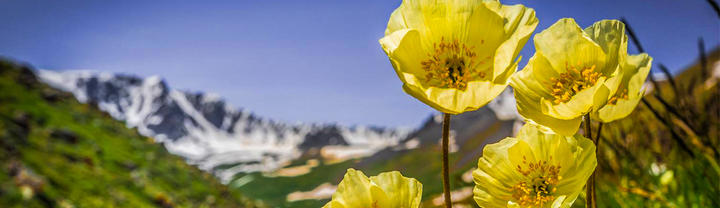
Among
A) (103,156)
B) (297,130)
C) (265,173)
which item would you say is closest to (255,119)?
(297,130)

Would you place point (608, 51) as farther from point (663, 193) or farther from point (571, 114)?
point (663, 193)

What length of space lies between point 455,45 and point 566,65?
0.47ft

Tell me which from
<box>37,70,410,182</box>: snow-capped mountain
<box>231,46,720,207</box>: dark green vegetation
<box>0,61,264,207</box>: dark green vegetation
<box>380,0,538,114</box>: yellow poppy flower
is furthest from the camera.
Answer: <box>37,70,410,182</box>: snow-capped mountain

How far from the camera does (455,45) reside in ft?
1.60

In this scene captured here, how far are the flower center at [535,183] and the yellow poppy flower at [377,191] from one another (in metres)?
0.12

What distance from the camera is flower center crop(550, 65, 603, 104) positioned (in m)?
0.50

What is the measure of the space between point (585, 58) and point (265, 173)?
5477 centimetres

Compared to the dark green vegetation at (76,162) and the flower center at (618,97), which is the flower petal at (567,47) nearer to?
the flower center at (618,97)

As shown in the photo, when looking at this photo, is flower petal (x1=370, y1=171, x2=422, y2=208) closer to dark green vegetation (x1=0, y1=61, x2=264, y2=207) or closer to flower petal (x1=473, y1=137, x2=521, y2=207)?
flower petal (x1=473, y1=137, x2=521, y2=207)

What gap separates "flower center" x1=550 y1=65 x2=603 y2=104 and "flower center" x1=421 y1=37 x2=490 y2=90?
105mm

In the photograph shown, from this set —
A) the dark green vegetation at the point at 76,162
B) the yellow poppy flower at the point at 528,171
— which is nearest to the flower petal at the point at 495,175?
the yellow poppy flower at the point at 528,171

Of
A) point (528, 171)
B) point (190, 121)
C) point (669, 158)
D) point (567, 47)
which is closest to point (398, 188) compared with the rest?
point (528, 171)

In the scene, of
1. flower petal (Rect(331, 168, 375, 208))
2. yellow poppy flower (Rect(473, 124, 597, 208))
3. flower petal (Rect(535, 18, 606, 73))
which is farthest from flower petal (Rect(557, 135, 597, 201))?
flower petal (Rect(331, 168, 375, 208))

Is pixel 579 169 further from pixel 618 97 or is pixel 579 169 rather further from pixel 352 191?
pixel 352 191
